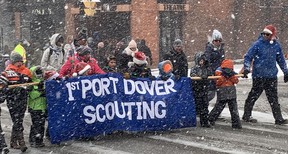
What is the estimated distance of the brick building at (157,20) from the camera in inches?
1118

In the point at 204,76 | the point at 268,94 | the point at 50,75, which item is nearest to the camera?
the point at 50,75

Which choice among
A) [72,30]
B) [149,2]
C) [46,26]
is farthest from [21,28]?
[149,2]

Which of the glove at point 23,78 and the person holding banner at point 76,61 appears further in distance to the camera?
the person holding banner at point 76,61

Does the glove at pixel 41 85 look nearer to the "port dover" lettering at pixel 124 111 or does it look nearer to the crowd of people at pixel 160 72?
the crowd of people at pixel 160 72

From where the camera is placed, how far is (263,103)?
13969 mm

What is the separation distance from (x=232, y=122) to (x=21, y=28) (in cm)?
2324

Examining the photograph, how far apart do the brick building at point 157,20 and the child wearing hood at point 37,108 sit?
18254 millimetres

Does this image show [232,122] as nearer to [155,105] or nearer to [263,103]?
[155,105]

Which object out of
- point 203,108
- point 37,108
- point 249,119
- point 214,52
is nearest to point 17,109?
point 37,108

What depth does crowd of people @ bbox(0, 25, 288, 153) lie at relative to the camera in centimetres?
873

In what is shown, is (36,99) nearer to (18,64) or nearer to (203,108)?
(18,64)

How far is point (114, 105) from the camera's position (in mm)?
9375

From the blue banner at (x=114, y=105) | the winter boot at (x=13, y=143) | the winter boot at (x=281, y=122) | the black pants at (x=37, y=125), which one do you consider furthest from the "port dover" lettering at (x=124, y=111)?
the winter boot at (x=281, y=122)

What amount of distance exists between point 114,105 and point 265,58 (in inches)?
125
